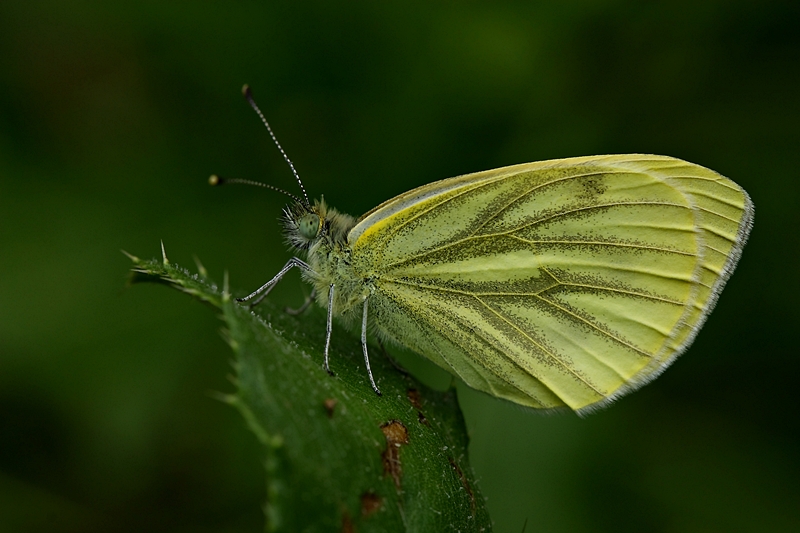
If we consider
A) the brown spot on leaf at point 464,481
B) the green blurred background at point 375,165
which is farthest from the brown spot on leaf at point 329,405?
the green blurred background at point 375,165

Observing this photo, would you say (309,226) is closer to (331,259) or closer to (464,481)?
(331,259)

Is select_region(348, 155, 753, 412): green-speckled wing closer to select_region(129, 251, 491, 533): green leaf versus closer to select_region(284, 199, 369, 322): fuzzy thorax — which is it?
select_region(284, 199, 369, 322): fuzzy thorax

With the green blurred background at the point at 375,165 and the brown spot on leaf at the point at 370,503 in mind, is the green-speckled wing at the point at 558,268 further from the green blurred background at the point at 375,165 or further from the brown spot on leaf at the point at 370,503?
the brown spot on leaf at the point at 370,503

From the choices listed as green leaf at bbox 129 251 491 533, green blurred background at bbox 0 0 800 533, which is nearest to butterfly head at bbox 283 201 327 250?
green leaf at bbox 129 251 491 533

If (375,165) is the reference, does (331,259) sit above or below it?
below

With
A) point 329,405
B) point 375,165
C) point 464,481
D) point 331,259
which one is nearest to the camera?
point 329,405

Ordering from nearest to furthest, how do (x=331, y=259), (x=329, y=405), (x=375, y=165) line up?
1. (x=329, y=405)
2. (x=331, y=259)
3. (x=375, y=165)

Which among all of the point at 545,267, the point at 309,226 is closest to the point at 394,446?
the point at 309,226
